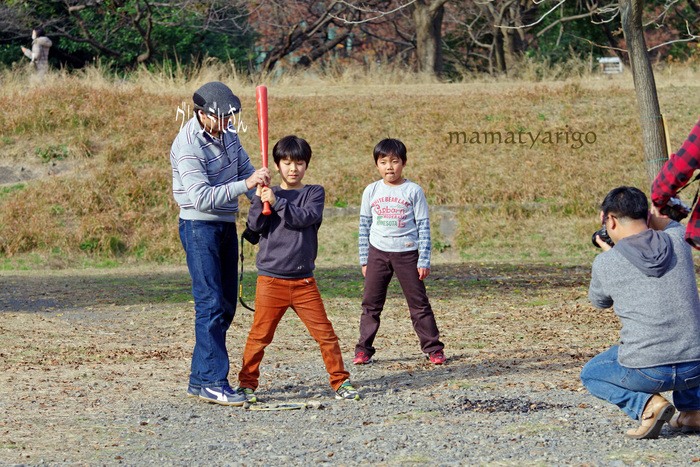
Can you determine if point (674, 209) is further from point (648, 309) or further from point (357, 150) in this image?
point (357, 150)

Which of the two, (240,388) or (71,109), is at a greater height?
(71,109)

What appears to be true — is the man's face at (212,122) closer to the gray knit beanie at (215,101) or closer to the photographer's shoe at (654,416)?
the gray knit beanie at (215,101)

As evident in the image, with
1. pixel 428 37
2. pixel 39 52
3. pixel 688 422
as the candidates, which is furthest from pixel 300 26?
pixel 688 422

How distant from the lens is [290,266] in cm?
502

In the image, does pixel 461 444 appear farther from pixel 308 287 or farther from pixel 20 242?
pixel 20 242

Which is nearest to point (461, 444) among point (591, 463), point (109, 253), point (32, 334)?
point (591, 463)

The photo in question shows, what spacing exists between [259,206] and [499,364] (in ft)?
7.97

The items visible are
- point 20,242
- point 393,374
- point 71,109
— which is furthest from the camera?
point 71,109

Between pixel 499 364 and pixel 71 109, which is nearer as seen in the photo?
pixel 499 364

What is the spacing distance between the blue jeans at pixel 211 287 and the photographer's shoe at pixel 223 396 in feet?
0.10

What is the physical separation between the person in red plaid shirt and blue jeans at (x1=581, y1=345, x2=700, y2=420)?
2.39 feet

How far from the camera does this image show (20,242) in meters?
15.3

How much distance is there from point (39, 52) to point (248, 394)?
1949cm

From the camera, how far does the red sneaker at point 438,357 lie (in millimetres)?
6230
